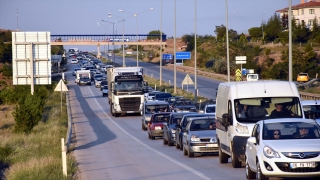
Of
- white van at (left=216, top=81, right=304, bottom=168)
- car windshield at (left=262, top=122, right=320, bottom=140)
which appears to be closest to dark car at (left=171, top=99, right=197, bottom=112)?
white van at (left=216, top=81, right=304, bottom=168)

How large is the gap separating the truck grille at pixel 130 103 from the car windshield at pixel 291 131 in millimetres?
34809

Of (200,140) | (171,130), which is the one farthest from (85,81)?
(200,140)

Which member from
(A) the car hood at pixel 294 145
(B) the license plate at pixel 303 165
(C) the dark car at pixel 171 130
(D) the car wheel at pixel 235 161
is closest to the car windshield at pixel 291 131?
(A) the car hood at pixel 294 145

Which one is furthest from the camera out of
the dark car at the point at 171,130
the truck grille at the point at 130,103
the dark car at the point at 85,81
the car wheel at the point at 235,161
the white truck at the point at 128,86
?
the dark car at the point at 85,81

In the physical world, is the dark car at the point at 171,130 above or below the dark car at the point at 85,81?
below

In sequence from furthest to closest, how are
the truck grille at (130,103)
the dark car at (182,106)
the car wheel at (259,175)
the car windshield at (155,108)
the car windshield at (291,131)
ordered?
1. the truck grille at (130,103)
2. the dark car at (182,106)
3. the car windshield at (155,108)
4. the car windshield at (291,131)
5. the car wheel at (259,175)

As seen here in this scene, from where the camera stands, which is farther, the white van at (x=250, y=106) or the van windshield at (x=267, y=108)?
the van windshield at (x=267, y=108)

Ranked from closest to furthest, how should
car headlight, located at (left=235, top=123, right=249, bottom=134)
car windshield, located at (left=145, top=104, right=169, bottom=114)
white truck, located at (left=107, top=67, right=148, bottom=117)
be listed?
1. car headlight, located at (left=235, top=123, right=249, bottom=134)
2. car windshield, located at (left=145, top=104, right=169, bottom=114)
3. white truck, located at (left=107, top=67, right=148, bottom=117)

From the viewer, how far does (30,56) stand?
4019cm

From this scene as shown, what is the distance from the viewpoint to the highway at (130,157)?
18.0 metres

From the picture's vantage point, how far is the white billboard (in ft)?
132

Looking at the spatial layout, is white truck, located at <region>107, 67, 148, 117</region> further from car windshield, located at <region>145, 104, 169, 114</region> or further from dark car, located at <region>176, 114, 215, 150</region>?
dark car, located at <region>176, 114, 215, 150</region>

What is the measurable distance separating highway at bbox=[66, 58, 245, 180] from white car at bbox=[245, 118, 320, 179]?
6.32ft

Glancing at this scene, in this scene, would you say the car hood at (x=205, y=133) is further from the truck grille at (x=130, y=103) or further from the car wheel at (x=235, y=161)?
the truck grille at (x=130, y=103)
